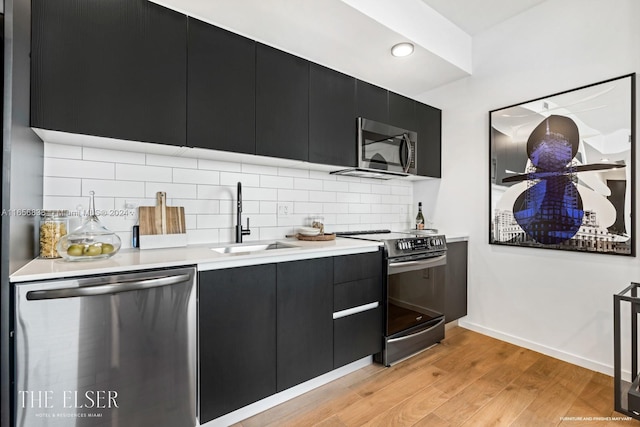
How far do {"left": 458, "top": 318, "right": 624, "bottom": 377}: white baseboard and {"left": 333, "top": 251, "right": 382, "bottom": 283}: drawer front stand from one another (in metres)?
1.39

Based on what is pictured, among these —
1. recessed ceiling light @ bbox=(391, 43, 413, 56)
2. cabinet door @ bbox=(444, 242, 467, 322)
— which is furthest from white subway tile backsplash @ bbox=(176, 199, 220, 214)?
cabinet door @ bbox=(444, 242, 467, 322)

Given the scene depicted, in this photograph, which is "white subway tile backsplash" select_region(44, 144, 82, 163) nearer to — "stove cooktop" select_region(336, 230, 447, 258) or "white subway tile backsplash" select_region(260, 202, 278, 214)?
"white subway tile backsplash" select_region(260, 202, 278, 214)

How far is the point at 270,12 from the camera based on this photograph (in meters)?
1.93

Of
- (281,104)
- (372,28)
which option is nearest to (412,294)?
(281,104)

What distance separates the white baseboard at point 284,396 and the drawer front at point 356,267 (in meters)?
0.63

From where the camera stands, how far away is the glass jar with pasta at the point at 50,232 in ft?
4.73

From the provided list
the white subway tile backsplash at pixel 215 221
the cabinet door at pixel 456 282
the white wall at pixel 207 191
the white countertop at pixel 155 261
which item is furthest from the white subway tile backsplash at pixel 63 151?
the cabinet door at pixel 456 282

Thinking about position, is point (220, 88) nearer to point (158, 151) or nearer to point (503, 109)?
point (158, 151)

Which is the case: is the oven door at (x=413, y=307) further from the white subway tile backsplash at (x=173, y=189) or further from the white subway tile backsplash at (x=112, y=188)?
the white subway tile backsplash at (x=112, y=188)

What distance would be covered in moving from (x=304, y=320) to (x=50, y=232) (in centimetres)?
136

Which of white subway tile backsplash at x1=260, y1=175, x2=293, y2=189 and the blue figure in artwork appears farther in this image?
white subway tile backsplash at x1=260, y1=175, x2=293, y2=189

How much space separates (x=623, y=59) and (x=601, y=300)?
1.65 meters

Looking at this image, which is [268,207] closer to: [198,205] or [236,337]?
[198,205]

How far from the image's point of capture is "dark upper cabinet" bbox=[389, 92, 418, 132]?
273 centimetres
